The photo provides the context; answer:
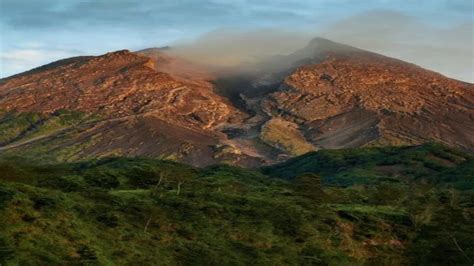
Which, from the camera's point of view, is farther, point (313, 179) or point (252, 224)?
point (313, 179)

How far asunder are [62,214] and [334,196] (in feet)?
144

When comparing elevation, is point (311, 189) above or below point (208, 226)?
below

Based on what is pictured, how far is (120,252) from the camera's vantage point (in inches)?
2384

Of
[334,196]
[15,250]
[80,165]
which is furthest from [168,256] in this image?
[80,165]

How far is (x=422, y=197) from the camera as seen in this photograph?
95.1 metres

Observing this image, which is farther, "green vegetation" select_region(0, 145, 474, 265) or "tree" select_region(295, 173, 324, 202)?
"tree" select_region(295, 173, 324, 202)

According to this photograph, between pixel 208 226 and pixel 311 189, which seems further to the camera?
pixel 311 189

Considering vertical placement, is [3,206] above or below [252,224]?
above

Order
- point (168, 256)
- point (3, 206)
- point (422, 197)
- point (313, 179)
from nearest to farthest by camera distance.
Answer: point (3, 206) < point (168, 256) < point (422, 197) < point (313, 179)

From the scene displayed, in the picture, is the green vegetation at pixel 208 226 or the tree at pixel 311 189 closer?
the green vegetation at pixel 208 226

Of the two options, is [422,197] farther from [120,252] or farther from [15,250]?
[15,250]

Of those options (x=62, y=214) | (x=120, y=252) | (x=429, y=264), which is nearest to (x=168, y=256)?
→ (x=120, y=252)

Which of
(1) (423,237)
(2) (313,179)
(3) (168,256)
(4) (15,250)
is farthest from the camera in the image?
(2) (313,179)

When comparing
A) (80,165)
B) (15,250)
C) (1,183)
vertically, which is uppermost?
(1,183)
